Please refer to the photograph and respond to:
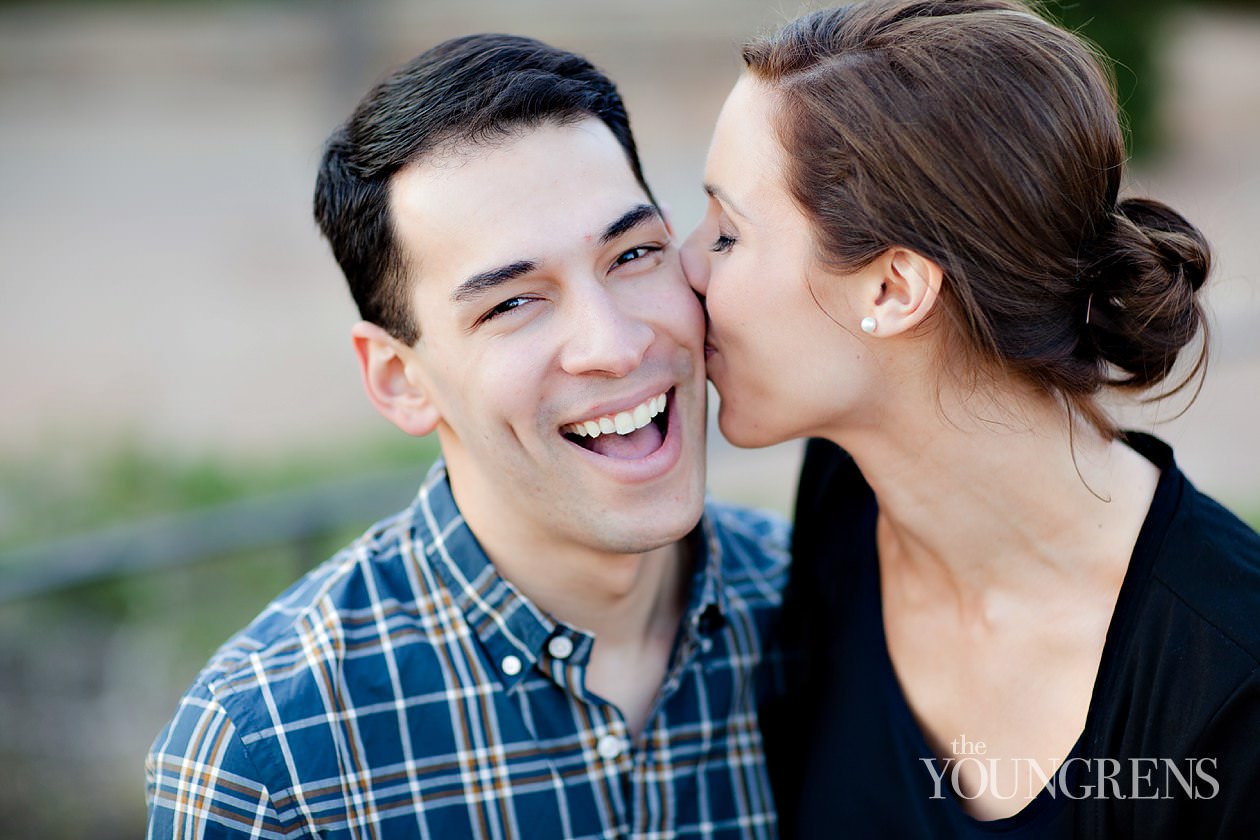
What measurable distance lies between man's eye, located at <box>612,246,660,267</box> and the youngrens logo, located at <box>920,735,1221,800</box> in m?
1.22

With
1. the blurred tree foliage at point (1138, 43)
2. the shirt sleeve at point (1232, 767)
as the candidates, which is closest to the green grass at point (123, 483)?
the shirt sleeve at point (1232, 767)

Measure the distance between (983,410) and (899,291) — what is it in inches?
11.9

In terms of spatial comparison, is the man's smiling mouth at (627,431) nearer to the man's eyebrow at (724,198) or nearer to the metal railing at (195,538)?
the man's eyebrow at (724,198)

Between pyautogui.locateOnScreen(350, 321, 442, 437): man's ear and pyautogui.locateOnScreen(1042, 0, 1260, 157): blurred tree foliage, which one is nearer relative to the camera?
pyautogui.locateOnScreen(350, 321, 442, 437): man's ear

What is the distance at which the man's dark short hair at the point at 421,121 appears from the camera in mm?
2545

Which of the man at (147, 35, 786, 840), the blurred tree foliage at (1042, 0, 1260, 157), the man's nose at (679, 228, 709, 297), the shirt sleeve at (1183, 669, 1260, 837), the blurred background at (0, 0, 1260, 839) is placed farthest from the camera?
the blurred tree foliage at (1042, 0, 1260, 157)

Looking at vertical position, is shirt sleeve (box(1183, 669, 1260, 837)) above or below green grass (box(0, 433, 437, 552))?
below

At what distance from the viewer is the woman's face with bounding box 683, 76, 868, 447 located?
2.52 metres

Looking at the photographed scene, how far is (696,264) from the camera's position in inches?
107

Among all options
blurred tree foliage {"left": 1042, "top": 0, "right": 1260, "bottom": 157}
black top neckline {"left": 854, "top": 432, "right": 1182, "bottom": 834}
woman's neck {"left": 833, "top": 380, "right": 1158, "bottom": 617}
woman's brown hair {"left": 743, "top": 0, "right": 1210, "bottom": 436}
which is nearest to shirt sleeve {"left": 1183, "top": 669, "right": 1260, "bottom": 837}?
black top neckline {"left": 854, "top": 432, "right": 1182, "bottom": 834}

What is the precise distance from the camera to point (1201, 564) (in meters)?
2.26

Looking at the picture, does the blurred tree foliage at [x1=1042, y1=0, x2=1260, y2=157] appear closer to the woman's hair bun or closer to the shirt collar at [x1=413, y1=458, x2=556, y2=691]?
the woman's hair bun

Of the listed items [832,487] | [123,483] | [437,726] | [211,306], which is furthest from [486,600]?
[211,306]

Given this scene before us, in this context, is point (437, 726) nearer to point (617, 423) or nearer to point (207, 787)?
point (207, 787)
